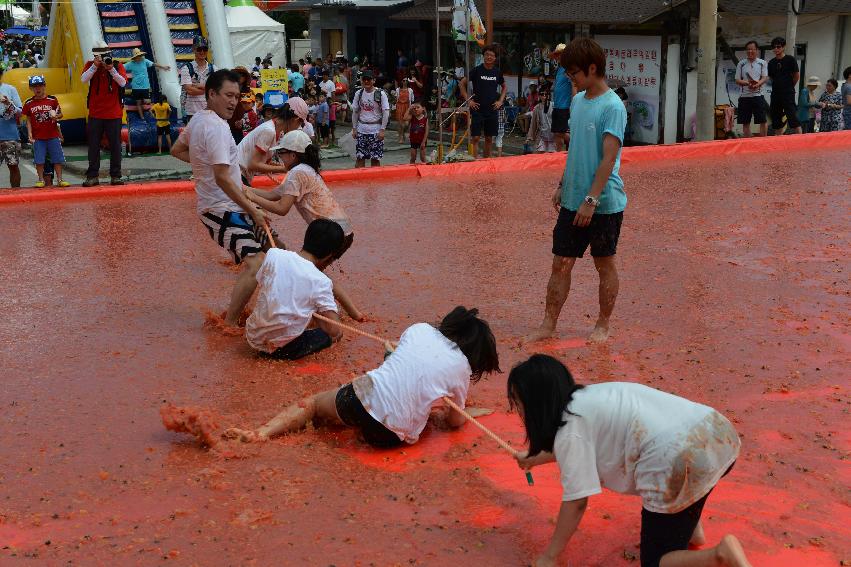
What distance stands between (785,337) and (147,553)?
14.6ft

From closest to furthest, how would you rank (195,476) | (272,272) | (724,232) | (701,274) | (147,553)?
(147,553)
(195,476)
(272,272)
(701,274)
(724,232)

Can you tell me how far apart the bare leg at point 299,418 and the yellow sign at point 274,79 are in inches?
726

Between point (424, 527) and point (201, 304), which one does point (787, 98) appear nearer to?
point (201, 304)

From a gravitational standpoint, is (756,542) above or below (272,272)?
below

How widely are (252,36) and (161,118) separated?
10566 millimetres

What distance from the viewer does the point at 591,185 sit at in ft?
20.9

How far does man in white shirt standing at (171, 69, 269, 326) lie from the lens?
22.8ft

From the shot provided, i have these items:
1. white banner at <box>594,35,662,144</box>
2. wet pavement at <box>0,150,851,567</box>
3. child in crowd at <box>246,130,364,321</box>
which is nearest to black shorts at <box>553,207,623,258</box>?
wet pavement at <box>0,150,851,567</box>

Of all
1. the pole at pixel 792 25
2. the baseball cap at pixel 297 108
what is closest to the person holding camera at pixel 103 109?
the baseball cap at pixel 297 108

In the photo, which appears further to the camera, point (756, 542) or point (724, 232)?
point (724, 232)

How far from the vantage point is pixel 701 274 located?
832 cm

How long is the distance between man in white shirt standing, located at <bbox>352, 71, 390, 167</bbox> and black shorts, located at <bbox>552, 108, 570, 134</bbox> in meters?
2.47

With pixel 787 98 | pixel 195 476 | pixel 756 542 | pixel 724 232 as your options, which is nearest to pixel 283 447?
pixel 195 476

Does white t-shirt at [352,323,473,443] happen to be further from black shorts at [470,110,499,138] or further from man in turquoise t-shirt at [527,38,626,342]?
black shorts at [470,110,499,138]
